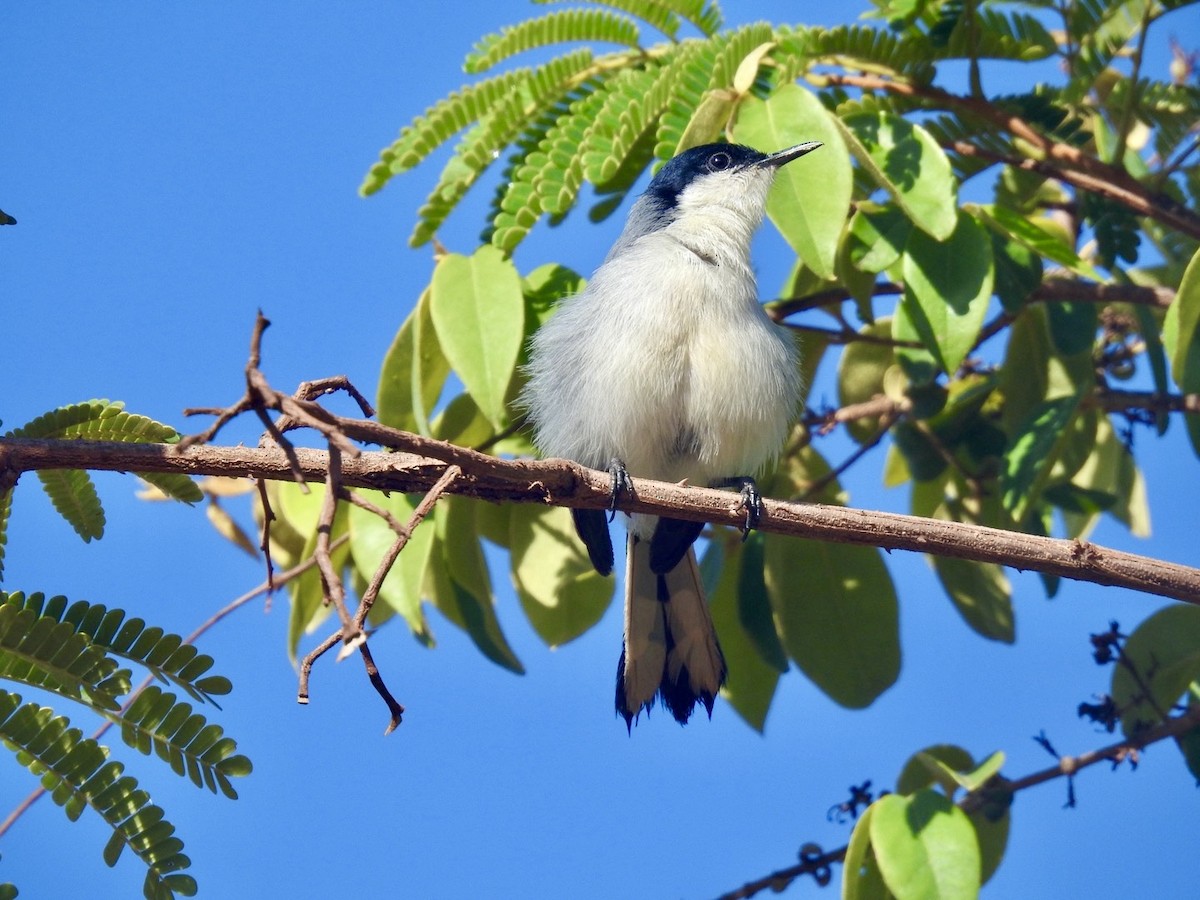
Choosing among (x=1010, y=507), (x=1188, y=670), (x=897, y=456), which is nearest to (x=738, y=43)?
(x=1010, y=507)

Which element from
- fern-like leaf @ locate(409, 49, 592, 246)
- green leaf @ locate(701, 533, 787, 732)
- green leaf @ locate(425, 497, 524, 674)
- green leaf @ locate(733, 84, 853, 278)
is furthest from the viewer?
green leaf @ locate(701, 533, 787, 732)

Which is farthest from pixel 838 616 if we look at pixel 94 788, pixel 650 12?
pixel 94 788

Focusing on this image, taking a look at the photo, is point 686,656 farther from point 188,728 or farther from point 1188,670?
point 188,728

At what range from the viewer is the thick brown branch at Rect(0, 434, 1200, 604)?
2.12 metres

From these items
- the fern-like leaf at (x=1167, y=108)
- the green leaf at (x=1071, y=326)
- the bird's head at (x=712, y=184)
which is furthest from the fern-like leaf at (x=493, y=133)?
the fern-like leaf at (x=1167, y=108)

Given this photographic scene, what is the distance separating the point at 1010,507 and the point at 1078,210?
1.63 metres

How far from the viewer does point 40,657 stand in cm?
206

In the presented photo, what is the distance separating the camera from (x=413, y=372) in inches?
135

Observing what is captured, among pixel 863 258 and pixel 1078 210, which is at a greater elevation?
pixel 1078 210

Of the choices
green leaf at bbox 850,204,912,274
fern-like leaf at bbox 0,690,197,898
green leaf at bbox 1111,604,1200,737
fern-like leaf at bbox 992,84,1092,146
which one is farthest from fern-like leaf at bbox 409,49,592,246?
green leaf at bbox 1111,604,1200,737

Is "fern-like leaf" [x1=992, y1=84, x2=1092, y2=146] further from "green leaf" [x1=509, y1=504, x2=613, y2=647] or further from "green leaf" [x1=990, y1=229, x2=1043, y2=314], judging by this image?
"green leaf" [x1=509, y1=504, x2=613, y2=647]

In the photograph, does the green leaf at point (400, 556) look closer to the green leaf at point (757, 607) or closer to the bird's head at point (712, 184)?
the green leaf at point (757, 607)

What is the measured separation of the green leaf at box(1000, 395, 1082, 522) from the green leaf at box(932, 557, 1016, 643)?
0.49 m

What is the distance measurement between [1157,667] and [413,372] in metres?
2.32
